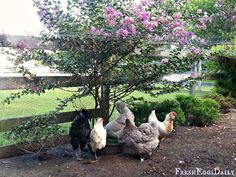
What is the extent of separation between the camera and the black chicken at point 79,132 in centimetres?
402

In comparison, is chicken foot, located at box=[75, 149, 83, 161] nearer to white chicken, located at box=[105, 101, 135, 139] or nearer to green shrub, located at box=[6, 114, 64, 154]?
green shrub, located at box=[6, 114, 64, 154]

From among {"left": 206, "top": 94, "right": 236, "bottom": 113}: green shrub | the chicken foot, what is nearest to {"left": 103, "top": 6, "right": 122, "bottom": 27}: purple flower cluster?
the chicken foot

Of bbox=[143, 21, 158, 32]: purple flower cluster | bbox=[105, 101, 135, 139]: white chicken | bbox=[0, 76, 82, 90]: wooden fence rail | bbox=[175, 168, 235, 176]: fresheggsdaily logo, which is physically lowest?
bbox=[175, 168, 235, 176]: fresheggsdaily logo

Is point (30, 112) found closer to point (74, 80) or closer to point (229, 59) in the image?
point (74, 80)

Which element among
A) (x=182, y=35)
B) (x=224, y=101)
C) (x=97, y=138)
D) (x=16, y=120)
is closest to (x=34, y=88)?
(x=16, y=120)

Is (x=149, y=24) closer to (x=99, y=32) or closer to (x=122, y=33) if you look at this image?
(x=122, y=33)

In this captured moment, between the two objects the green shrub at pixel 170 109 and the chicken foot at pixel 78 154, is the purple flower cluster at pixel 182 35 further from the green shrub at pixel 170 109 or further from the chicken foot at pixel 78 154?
the chicken foot at pixel 78 154

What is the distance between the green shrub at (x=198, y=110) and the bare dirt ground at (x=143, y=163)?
1.03 m

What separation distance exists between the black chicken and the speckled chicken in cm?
43

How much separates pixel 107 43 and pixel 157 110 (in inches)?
66.0

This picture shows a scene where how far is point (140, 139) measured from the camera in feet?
12.9

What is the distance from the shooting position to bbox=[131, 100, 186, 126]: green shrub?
507cm

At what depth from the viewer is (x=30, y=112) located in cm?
504

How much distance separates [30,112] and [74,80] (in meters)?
1.02
